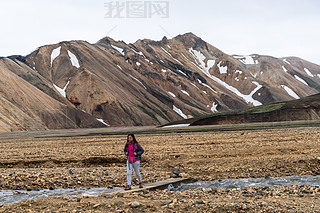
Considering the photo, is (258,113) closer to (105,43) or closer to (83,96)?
(83,96)

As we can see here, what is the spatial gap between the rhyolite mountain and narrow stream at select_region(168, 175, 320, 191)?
214 ft

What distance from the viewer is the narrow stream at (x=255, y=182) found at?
12.3m

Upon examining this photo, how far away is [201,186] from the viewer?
12.6 metres

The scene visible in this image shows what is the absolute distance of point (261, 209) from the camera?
26.3 ft

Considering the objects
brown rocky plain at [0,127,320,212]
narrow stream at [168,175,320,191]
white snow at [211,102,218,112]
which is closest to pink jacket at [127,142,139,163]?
brown rocky plain at [0,127,320,212]

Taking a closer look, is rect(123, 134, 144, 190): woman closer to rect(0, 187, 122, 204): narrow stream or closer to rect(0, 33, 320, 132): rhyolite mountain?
rect(0, 187, 122, 204): narrow stream

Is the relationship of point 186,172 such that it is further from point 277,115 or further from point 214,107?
point 214,107

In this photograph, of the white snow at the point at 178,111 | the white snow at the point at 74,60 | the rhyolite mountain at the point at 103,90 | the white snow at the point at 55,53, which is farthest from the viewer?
the white snow at the point at 178,111

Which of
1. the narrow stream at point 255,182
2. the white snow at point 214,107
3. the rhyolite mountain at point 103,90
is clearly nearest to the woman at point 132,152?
the narrow stream at point 255,182

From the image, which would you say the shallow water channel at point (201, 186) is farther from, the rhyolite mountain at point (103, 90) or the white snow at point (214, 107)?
the white snow at point (214, 107)

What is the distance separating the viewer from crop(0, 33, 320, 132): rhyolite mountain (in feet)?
281

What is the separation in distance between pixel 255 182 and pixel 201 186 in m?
2.21

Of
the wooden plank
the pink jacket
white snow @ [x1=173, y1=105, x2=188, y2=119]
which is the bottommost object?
white snow @ [x1=173, y1=105, x2=188, y2=119]

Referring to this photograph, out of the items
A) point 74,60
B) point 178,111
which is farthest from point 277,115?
point 74,60
